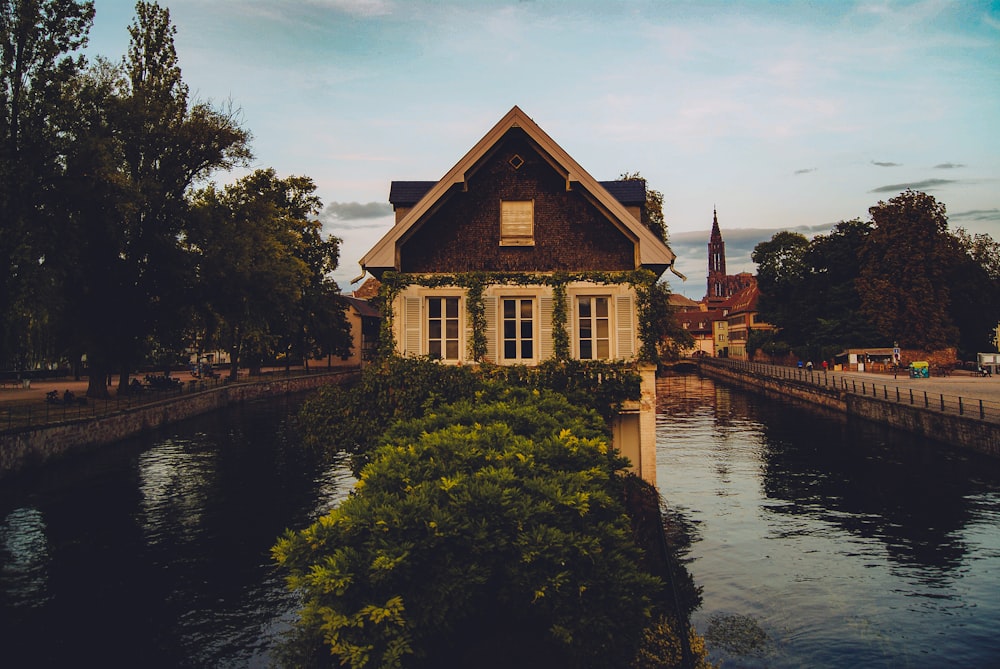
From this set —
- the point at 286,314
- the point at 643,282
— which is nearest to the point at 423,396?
the point at 643,282

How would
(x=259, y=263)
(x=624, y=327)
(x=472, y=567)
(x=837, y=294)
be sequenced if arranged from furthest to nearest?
(x=837, y=294), (x=259, y=263), (x=624, y=327), (x=472, y=567)

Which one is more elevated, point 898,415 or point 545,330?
point 545,330

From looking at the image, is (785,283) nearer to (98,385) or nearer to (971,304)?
(971,304)

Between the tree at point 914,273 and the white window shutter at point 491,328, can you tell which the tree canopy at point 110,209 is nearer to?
the white window shutter at point 491,328

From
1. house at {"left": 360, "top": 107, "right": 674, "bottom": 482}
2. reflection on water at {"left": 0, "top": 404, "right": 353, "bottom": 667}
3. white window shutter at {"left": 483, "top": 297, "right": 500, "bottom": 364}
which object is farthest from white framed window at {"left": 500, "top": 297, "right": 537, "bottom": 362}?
reflection on water at {"left": 0, "top": 404, "right": 353, "bottom": 667}

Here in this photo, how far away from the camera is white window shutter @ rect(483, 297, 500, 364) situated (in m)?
22.7

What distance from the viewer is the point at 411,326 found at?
22812 mm

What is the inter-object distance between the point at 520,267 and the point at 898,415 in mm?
34317

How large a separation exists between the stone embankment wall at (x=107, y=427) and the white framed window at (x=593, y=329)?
12.4 metres

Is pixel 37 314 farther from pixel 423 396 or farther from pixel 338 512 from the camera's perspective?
pixel 338 512

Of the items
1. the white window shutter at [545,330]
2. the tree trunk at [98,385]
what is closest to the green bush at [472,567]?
the white window shutter at [545,330]

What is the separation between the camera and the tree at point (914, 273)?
7700 centimetres

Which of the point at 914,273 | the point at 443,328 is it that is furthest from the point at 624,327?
the point at 914,273

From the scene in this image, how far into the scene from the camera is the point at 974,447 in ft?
116
